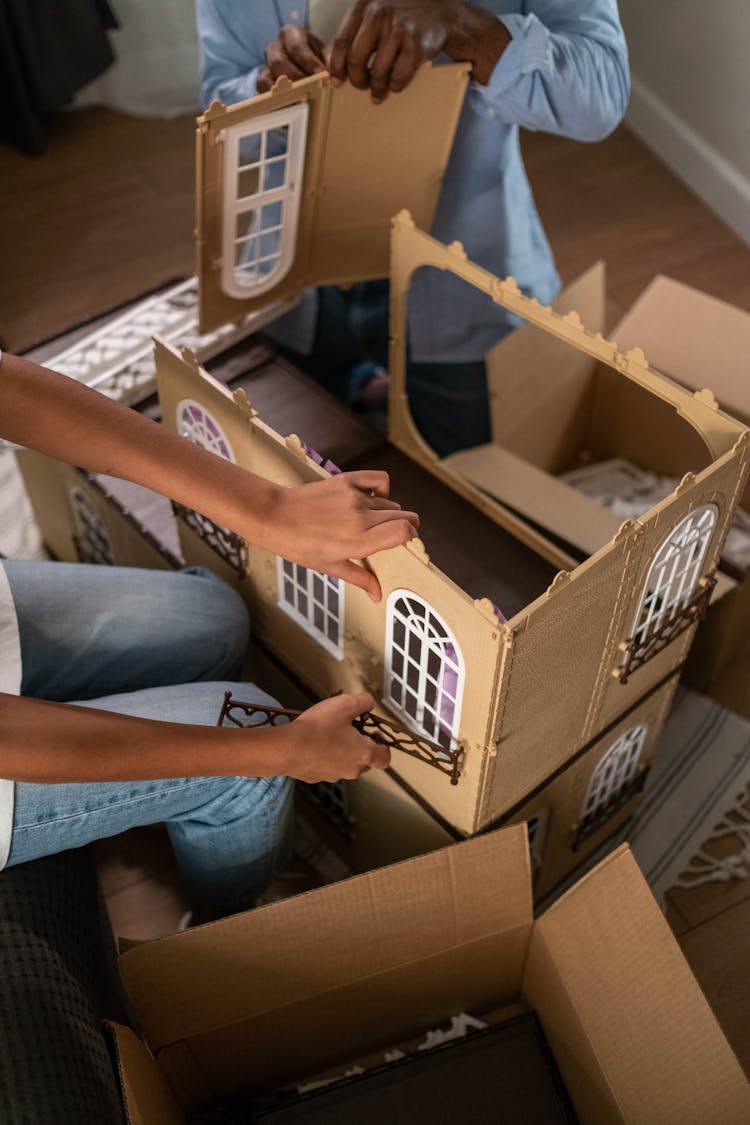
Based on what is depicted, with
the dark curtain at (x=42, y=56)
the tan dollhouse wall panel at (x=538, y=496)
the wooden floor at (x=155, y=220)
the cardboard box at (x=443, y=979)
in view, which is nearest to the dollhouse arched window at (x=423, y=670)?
the cardboard box at (x=443, y=979)

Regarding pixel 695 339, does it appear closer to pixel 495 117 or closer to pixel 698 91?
pixel 495 117

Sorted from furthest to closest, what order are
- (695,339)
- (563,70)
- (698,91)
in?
(698,91) < (695,339) < (563,70)

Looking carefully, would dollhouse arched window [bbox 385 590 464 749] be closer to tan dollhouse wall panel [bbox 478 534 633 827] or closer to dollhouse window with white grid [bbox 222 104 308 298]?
tan dollhouse wall panel [bbox 478 534 633 827]

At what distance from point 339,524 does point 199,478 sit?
12cm

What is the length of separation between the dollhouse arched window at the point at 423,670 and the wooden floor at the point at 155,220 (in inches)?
44.6

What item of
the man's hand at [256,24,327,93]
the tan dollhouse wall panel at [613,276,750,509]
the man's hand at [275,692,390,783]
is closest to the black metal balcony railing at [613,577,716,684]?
the man's hand at [275,692,390,783]

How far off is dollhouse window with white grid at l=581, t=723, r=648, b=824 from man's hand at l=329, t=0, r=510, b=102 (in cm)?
68

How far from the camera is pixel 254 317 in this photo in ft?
4.66

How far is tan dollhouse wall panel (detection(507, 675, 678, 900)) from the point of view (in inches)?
42.9

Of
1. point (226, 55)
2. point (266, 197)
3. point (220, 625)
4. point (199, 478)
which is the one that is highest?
point (226, 55)

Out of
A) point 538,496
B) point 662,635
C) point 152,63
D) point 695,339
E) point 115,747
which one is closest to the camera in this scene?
point 115,747

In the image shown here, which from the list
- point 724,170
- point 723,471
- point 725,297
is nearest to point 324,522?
point 723,471

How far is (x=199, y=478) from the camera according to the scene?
2.86 feet

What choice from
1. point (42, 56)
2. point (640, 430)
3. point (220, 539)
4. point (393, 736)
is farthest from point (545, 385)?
point (42, 56)
